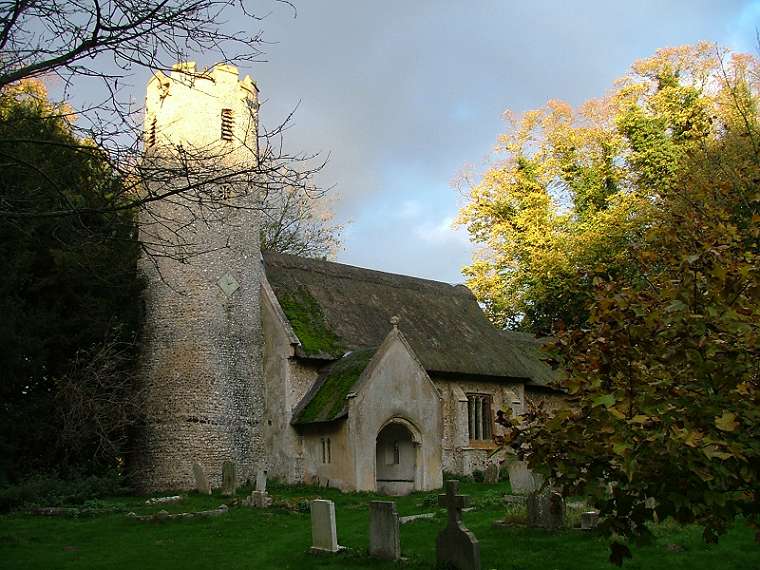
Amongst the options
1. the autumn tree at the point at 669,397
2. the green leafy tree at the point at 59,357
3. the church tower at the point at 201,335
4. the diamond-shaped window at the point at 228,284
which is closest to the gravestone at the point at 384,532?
the autumn tree at the point at 669,397

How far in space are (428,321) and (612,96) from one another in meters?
15.3

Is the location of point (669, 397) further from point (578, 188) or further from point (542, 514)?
point (578, 188)

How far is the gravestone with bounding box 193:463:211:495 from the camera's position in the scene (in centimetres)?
2020

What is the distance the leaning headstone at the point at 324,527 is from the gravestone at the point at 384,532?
2.49ft

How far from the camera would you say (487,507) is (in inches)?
636

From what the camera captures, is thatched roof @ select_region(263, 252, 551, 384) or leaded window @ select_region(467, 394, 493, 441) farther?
leaded window @ select_region(467, 394, 493, 441)

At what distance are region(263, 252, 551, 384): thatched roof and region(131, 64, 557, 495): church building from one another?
96 millimetres

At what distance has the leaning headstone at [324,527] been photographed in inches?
466

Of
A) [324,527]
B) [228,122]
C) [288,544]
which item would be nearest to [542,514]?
[324,527]

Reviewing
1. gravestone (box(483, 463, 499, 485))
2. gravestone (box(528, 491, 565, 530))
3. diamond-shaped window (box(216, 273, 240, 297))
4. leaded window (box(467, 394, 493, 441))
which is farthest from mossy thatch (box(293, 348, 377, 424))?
gravestone (box(528, 491, 565, 530))

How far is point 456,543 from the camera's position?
1025cm

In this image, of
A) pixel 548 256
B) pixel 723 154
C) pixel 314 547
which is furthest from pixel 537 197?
pixel 314 547

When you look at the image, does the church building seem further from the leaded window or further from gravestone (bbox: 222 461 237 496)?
gravestone (bbox: 222 461 237 496)

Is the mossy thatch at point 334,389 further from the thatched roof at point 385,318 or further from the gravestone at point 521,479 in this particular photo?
the gravestone at point 521,479
